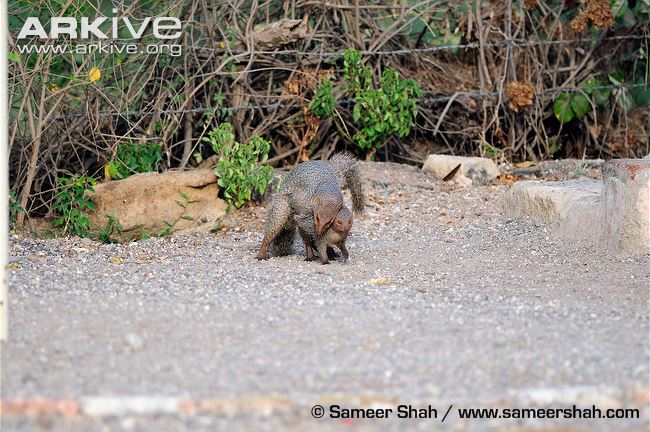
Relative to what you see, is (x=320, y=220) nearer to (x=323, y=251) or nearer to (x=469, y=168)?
(x=323, y=251)

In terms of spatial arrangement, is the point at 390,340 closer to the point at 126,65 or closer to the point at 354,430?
the point at 354,430

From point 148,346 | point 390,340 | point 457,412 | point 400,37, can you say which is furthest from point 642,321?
point 400,37

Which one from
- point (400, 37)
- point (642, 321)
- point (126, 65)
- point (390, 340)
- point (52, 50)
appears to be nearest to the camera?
point (390, 340)

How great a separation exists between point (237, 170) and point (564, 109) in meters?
4.43

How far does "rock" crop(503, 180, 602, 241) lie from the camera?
23.9 ft

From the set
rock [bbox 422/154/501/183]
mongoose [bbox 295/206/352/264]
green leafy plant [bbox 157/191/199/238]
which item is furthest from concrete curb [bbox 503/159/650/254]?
green leafy plant [bbox 157/191/199/238]

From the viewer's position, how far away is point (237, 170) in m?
8.70

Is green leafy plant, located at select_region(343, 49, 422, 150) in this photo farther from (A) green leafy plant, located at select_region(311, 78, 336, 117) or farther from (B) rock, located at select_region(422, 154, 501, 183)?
(B) rock, located at select_region(422, 154, 501, 183)

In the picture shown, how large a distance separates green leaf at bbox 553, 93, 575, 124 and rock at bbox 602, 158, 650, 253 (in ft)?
13.8

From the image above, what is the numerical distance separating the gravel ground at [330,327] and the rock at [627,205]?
5.5 inches

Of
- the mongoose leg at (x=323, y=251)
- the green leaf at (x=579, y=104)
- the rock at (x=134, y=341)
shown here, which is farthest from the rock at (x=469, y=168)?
the rock at (x=134, y=341)

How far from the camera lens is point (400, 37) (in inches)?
423

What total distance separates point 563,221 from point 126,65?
14.9 ft

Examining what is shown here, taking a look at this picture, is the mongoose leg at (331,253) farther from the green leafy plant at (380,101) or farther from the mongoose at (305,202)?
the green leafy plant at (380,101)
